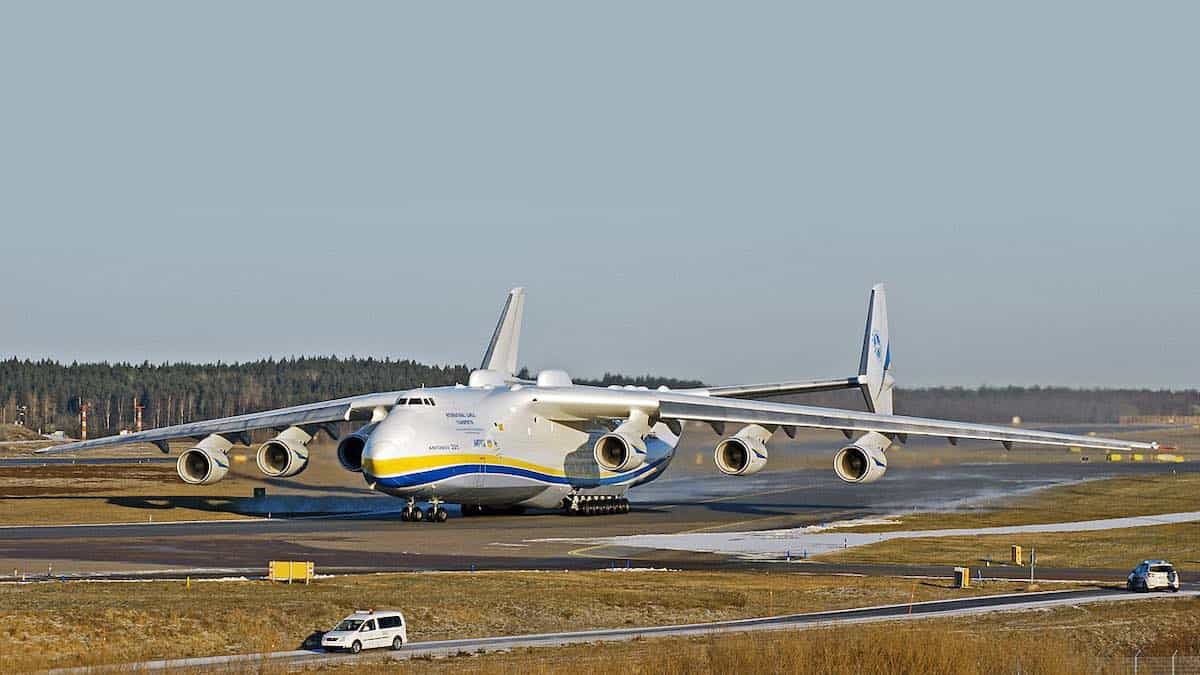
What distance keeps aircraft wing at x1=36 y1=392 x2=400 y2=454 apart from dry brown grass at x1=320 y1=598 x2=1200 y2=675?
28.0m

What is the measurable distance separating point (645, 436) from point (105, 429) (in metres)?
104

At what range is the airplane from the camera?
4856cm

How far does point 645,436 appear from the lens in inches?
2122

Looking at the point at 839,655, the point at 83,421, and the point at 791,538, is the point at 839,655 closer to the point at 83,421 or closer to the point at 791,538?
the point at 791,538

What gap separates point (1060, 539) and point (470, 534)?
53.2 ft

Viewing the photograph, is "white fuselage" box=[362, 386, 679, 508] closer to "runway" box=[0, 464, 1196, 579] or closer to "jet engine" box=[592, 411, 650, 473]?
"runway" box=[0, 464, 1196, 579]

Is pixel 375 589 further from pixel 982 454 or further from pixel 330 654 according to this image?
pixel 982 454

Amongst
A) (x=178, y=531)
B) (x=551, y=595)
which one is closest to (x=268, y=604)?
(x=551, y=595)

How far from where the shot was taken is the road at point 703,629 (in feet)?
79.9

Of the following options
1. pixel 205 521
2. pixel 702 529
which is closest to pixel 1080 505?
pixel 702 529

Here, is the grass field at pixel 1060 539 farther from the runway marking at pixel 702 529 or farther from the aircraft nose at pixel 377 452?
the aircraft nose at pixel 377 452

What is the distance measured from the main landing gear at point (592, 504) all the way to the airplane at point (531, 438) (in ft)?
0.15

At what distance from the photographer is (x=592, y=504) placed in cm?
5438

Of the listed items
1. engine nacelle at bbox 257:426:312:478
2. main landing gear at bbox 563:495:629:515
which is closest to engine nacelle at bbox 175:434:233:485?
engine nacelle at bbox 257:426:312:478
